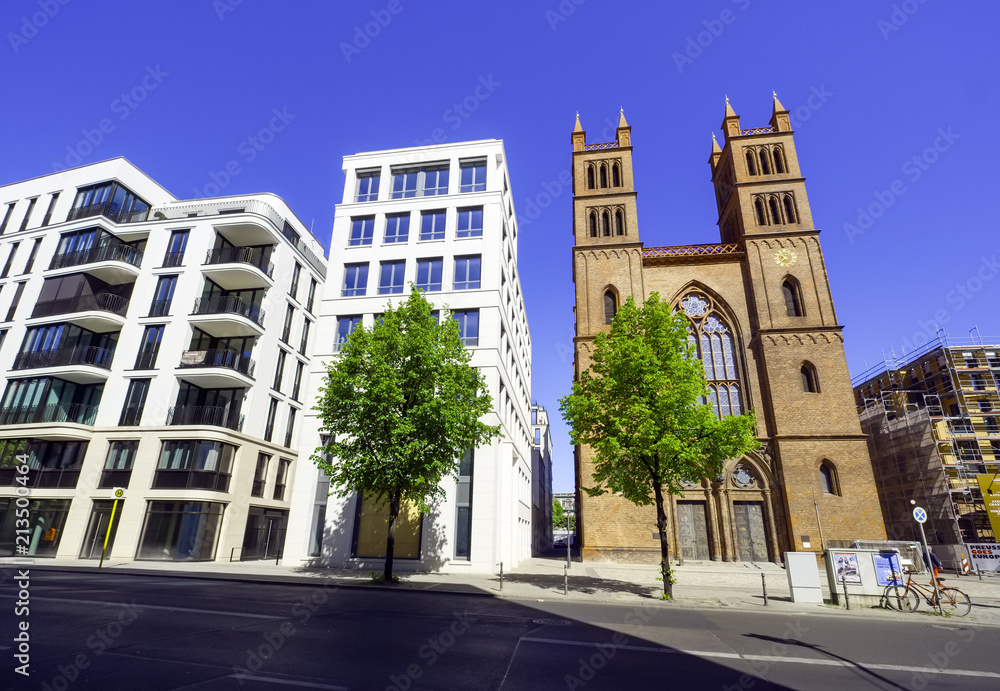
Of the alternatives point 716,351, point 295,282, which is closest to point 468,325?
point 295,282

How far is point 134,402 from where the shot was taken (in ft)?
87.2

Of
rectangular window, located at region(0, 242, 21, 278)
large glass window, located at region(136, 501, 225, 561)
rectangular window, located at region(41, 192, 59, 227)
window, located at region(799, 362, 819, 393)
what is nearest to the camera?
large glass window, located at region(136, 501, 225, 561)

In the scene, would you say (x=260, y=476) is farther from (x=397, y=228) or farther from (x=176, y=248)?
(x=397, y=228)

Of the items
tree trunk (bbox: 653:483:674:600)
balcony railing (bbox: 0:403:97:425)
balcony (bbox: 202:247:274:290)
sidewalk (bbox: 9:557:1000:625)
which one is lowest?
sidewalk (bbox: 9:557:1000:625)

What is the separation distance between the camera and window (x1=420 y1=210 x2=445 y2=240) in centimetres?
2764

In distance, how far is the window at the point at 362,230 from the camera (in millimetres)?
28234

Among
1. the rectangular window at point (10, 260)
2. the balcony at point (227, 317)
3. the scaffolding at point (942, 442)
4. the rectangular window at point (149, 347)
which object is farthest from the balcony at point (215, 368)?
the scaffolding at point (942, 442)

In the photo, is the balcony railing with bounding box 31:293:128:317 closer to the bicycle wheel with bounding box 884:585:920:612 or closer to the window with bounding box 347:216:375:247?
the window with bounding box 347:216:375:247

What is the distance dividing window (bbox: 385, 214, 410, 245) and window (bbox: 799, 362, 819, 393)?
2648 cm

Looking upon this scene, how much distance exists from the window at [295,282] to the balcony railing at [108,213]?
32.5 feet

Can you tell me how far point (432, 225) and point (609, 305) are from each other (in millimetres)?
13873

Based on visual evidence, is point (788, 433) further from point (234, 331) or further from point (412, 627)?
point (234, 331)

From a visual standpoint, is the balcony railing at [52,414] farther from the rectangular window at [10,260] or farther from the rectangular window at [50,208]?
the rectangular window at [50,208]

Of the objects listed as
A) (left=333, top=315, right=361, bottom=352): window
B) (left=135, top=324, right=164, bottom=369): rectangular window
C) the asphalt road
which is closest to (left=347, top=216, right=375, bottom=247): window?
(left=333, top=315, right=361, bottom=352): window
